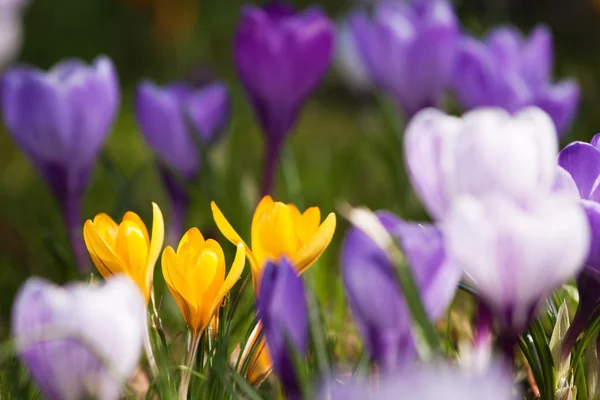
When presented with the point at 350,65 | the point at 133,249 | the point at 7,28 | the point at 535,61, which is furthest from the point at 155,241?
the point at 350,65

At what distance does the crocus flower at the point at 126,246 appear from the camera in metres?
0.73

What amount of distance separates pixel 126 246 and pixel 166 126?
2.57ft

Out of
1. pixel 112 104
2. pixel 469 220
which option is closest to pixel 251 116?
pixel 112 104

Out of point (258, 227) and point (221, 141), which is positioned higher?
point (258, 227)

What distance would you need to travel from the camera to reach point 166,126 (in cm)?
149

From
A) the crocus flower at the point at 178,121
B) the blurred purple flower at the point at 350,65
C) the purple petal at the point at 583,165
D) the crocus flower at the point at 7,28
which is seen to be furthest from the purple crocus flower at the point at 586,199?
the blurred purple flower at the point at 350,65

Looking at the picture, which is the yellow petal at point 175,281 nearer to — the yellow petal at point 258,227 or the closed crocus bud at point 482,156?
the yellow petal at point 258,227

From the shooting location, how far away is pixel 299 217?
28.5 inches

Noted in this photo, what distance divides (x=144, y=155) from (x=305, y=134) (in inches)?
21.8

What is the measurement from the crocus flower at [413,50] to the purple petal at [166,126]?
0.41 m

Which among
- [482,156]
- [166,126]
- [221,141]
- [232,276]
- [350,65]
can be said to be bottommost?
[350,65]

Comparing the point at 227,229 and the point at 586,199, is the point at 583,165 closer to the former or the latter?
the point at 586,199

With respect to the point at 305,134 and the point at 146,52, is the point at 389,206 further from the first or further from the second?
the point at 146,52

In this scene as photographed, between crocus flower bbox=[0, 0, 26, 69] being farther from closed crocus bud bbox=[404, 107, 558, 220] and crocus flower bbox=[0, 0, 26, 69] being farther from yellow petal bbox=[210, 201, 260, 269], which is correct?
closed crocus bud bbox=[404, 107, 558, 220]
